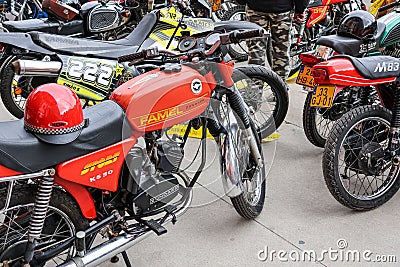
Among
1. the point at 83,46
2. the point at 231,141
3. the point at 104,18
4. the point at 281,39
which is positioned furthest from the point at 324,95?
the point at 104,18

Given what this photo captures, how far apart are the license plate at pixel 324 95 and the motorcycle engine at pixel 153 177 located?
42.0 inches

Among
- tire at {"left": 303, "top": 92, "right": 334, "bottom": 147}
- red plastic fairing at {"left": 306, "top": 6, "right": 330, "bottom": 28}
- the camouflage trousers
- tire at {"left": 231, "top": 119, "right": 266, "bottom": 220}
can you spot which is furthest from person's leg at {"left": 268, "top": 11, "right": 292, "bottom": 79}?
tire at {"left": 231, "top": 119, "right": 266, "bottom": 220}

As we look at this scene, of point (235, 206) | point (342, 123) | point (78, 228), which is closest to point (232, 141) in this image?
point (235, 206)

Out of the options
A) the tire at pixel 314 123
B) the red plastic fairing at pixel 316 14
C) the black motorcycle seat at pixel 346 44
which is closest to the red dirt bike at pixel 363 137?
the black motorcycle seat at pixel 346 44

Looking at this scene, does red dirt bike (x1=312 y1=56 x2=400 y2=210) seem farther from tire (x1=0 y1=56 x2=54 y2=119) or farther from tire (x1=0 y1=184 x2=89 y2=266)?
tire (x1=0 y1=56 x2=54 y2=119)

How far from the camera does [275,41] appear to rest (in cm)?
468

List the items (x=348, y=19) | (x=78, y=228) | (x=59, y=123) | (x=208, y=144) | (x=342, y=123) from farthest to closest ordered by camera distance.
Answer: (x=348, y=19), (x=342, y=123), (x=208, y=144), (x=78, y=228), (x=59, y=123)

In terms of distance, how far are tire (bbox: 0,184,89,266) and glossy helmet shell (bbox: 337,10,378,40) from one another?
2444 mm

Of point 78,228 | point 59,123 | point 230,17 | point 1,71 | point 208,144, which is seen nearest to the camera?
point 59,123

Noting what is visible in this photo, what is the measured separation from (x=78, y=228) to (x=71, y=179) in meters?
0.31

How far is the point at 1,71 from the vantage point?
15.3 feet

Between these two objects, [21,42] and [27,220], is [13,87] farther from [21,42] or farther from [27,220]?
[27,220]

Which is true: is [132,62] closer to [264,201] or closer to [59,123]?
[59,123]

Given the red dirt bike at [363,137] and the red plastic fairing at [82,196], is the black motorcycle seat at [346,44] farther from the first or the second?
the red plastic fairing at [82,196]
